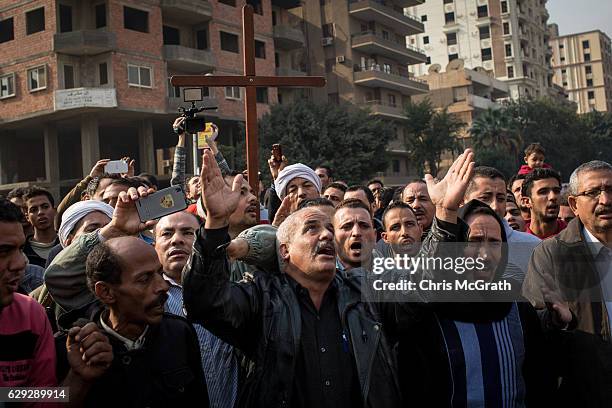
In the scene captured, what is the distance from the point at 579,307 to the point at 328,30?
3887cm

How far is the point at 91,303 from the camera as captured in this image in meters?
2.79

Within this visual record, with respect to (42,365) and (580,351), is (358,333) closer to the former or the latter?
(580,351)

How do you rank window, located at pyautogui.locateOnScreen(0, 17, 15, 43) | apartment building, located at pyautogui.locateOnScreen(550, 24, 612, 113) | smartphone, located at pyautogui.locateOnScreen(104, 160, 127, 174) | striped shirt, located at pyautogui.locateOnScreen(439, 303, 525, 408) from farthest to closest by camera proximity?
1. apartment building, located at pyautogui.locateOnScreen(550, 24, 612, 113)
2. window, located at pyautogui.locateOnScreen(0, 17, 15, 43)
3. smartphone, located at pyautogui.locateOnScreen(104, 160, 127, 174)
4. striped shirt, located at pyautogui.locateOnScreen(439, 303, 525, 408)

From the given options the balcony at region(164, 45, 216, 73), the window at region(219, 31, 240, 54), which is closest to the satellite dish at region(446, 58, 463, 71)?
the window at region(219, 31, 240, 54)

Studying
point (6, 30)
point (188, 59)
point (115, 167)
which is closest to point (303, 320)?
point (115, 167)

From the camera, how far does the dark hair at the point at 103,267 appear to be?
8.46ft

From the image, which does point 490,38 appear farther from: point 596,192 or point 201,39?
point 596,192

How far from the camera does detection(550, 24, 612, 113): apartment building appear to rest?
3194 inches

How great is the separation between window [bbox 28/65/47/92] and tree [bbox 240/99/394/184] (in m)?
9.28

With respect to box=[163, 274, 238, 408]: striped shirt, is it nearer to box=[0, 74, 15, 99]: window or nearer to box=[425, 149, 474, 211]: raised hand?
box=[425, 149, 474, 211]: raised hand

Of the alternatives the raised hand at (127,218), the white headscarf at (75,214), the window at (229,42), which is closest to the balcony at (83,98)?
the window at (229,42)

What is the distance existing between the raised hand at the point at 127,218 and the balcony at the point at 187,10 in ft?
80.6

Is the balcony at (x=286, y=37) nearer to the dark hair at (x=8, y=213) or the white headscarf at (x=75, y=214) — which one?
the white headscarf at (x=75, y=214)

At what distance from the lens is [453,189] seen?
9.21ft
